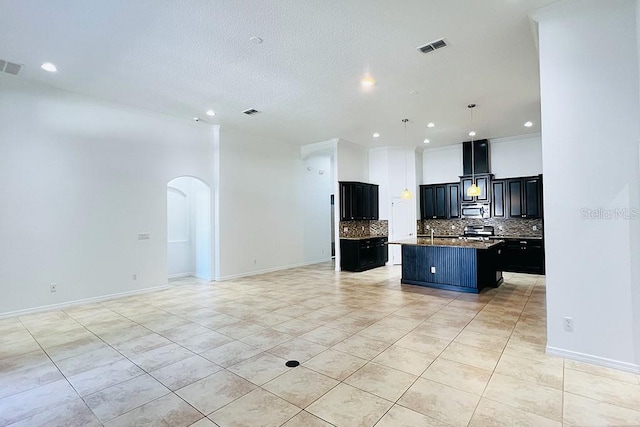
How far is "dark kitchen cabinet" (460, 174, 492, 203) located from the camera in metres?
8.76

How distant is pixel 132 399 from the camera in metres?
2.64

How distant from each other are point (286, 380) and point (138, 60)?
4.42 m

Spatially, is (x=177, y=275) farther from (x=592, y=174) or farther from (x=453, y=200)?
(x=592, y=174)

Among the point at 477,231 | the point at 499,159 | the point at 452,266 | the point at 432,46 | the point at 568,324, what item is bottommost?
the point at 568,324

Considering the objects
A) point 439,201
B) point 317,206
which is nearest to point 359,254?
point 317,206

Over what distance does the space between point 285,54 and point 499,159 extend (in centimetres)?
718

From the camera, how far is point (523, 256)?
8.03 meters

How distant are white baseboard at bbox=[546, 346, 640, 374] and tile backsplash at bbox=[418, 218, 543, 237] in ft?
19.0

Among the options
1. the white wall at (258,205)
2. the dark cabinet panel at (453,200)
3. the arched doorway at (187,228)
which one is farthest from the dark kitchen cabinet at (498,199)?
the arched doorway at (187,228)

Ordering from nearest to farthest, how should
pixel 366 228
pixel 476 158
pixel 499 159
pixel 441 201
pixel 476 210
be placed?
1. pixel 499 159
2. pixel 476 210
3. pixel 476 158
4. pixel 441 201
5. pixel 366 228

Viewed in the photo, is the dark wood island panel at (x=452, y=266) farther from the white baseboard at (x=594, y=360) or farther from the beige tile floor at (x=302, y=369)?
the white baseboard at (x=594, y=360)

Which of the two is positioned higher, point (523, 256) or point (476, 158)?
point (476, 158)

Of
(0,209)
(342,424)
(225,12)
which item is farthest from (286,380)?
(0,209)

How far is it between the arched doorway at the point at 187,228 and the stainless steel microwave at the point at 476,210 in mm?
7073
